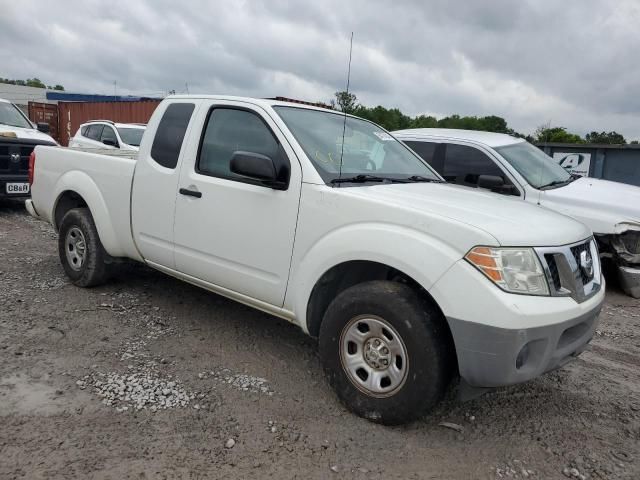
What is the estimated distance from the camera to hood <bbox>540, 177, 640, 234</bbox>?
5.72 metres

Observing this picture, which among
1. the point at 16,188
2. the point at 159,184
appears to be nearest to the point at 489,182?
the point at 159,184

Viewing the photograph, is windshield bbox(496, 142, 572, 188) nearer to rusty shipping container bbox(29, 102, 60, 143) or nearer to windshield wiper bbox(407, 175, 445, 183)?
windshield wiper bbox(407, 175, 445, 183)

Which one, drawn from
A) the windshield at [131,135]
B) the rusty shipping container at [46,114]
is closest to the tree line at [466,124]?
the windshield at [131,135]

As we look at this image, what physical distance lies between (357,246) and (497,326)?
85cm

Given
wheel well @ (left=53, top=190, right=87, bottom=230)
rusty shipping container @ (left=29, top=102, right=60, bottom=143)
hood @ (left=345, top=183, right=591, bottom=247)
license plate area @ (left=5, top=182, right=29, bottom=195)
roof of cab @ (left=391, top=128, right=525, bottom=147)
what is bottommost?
license plate area @ (left=5, top=182, right=29, bottom=195)

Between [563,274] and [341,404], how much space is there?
4.78 feet

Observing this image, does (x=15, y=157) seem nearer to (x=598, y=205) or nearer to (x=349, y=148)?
(x=349, y=148)

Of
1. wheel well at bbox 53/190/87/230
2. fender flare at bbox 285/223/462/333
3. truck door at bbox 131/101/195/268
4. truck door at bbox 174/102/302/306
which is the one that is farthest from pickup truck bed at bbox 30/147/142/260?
fender flare at bbox 285/223/462/333

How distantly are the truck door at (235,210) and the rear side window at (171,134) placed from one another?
170 mm

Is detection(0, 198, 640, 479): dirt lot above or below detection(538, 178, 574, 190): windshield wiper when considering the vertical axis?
below

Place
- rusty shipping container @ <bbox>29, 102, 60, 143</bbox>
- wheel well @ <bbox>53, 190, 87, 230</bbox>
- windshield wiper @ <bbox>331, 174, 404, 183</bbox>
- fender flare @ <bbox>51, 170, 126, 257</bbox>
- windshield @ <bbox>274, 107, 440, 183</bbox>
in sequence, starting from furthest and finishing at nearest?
rusty shipping container @ <bbox>29, 102, 60, 143</bbox>
wheel well @ <bbox>53, 190, 87, 230</bbox>
fender flare @ <bbox>51, 170, 126, 257</bbox>
windshield @ <bbox>274, 107, 440, 183</bbox>
windshield wiper @ <bbox>331, 174, 404, 183</bbox>

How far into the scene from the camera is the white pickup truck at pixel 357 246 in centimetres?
261

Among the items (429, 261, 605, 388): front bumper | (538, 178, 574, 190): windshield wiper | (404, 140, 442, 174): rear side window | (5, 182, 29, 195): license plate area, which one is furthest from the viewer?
(5, 182, 29, 195): license plate area

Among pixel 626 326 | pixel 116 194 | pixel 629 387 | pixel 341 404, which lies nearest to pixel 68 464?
pixel 341 404
